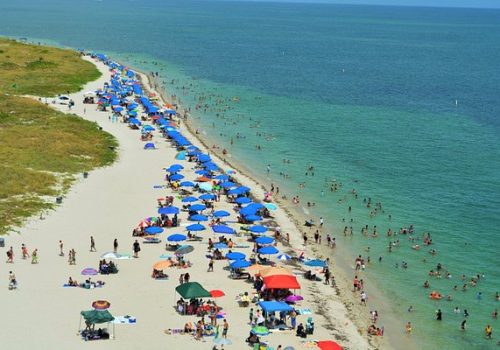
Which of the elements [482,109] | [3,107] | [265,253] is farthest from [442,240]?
[482,109]

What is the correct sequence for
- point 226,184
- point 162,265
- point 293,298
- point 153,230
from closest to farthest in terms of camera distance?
point 293,298, point 162,265, point 153,230, point 226,184

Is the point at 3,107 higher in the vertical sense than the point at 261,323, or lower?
higher

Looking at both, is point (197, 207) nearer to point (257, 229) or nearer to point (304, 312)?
point (257, 229)

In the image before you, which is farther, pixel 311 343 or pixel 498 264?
pixel 498 264

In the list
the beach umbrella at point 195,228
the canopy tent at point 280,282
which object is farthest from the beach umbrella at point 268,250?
the canopy tent at point 280,282

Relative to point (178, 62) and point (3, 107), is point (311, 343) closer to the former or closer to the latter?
point (3, 107)

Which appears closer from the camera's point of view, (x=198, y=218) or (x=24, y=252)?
(x=24, y=252)

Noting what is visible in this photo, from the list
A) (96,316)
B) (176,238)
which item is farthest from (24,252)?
(96,316)

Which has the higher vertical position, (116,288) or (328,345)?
(328,345)
